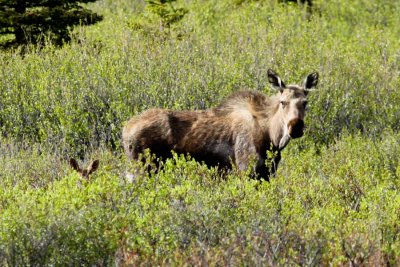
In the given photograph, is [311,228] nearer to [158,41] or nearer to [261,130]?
[261,130]

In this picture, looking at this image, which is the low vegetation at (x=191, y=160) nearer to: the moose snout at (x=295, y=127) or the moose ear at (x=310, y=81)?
the moose snout at (x=295, y=127)

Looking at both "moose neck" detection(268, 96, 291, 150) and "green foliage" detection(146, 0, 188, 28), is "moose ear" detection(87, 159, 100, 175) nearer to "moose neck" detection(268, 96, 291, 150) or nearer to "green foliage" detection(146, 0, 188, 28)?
"moose neck" detection(268, 96, 291, 150)

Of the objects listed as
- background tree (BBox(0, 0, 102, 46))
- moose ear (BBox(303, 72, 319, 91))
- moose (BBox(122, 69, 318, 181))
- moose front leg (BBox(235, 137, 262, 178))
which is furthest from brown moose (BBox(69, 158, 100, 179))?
background tree (BBox(0, 0, 102, 46))

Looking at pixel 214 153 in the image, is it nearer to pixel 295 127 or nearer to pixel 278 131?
pixel 278 131

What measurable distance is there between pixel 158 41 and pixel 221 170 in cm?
675

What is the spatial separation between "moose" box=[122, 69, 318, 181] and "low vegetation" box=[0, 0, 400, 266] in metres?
0.31

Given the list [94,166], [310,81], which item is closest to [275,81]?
[310,81]

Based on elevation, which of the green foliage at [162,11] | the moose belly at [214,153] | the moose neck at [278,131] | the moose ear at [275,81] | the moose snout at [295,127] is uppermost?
the moose ear at [275,81]

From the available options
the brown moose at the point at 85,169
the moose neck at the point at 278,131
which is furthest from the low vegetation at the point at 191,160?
the moose neck at the point at 278,131

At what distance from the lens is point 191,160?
10.3 m

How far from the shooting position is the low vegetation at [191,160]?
717cm

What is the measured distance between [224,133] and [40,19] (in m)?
6.34

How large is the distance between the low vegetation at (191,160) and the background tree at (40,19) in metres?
0.64

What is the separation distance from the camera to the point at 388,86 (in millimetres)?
15141
